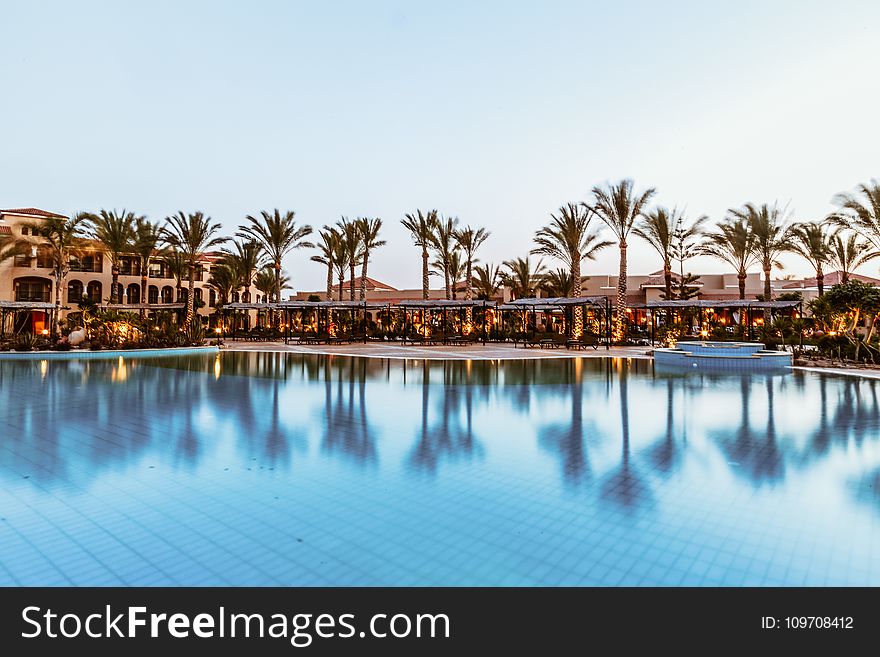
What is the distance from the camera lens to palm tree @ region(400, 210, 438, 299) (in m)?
29.5

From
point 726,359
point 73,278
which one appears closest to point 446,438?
point 726,359

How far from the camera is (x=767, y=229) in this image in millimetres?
24922

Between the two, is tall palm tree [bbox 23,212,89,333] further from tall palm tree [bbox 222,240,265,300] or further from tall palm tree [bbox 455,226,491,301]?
tall palm tree [bbox 455,226,491,301]

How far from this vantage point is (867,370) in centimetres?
1405

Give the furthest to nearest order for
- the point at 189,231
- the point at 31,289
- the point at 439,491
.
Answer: the point at 31,289 < the point at 189,231 < the point at 439,491

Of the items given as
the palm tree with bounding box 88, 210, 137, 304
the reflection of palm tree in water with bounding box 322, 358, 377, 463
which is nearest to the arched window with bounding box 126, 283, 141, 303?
the palm tree with bounding box 88, 210, 137, 304

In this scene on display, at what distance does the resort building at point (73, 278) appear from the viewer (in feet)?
104

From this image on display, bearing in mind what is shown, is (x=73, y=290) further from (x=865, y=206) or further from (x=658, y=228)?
(x=865, y=206)

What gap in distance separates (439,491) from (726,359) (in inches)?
560

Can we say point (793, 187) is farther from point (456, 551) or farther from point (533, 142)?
point (456, 551)

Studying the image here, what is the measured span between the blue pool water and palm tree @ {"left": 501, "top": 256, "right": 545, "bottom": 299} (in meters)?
25.2

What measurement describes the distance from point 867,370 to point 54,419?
790 inches

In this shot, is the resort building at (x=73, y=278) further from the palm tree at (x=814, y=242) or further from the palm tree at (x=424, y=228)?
the palm tree at (x=814, y=242)

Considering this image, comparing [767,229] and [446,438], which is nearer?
[446,438]
